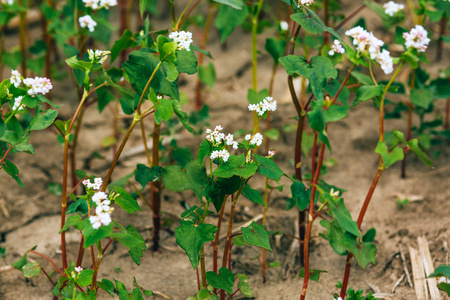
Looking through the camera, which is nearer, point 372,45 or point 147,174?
point 372,45

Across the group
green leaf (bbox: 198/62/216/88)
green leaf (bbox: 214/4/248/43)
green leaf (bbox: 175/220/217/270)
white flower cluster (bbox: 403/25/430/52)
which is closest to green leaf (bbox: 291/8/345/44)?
white flower cluster (bbox: 403/25/430/52)

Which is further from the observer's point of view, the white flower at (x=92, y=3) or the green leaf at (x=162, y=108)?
the white flower at (x=92, y=3)

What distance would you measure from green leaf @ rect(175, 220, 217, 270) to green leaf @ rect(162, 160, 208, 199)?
25 cm

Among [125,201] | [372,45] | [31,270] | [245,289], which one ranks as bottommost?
[245,289]

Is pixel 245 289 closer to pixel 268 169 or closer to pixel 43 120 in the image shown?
pixel 268 169

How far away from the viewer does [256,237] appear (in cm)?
155

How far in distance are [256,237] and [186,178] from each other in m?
0.40

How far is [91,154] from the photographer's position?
2.63m

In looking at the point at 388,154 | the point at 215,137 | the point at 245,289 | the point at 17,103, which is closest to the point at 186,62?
the point at 215,137

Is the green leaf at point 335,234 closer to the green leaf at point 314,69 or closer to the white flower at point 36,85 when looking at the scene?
the green leaf at point 314,69

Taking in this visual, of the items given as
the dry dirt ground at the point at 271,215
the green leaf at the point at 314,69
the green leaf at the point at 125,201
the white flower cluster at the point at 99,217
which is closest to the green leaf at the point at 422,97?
the dry dirt ground at the point at 271,215

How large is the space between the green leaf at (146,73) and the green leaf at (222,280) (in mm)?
595

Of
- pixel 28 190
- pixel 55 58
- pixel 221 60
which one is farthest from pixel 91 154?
pixel 221 60

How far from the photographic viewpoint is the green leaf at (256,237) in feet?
5.01
